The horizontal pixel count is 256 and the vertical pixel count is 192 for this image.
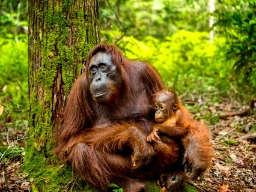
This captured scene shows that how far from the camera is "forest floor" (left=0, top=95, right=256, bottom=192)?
4.08m

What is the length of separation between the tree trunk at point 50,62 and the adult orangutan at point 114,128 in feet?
0.79

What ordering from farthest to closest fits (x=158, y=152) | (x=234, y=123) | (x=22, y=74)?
(x=22, y=74), (x=234, y=123), (x=158, y=152)

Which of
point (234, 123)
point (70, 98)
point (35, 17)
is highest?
point (35, 17)

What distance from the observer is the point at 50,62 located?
13.4 feet

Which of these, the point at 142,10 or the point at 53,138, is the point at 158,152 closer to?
the point at 53,138

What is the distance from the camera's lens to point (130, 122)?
3.89 metres

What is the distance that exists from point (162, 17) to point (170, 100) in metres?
10.3

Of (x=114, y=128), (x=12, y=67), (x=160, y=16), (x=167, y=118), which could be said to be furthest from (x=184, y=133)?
(x=160, y=16)

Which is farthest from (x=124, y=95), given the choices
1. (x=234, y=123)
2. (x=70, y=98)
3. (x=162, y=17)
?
(x=162, y=17)

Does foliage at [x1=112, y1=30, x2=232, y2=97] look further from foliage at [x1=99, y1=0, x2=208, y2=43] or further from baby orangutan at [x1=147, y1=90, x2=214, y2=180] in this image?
baby orangutan at [x1=147, y1=90, x2=214, y2=180]

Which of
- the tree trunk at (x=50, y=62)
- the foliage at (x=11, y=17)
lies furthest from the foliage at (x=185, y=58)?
the tree trunk at (x=50, y=62)

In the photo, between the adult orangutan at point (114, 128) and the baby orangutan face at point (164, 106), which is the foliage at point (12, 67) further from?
the baby orangutan face at point (164, 106)

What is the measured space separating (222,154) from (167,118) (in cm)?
180

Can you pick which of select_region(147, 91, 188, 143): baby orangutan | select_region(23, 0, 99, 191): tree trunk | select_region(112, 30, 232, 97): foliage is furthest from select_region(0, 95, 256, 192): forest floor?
select_region(112, 30, 232, 97): foliage
